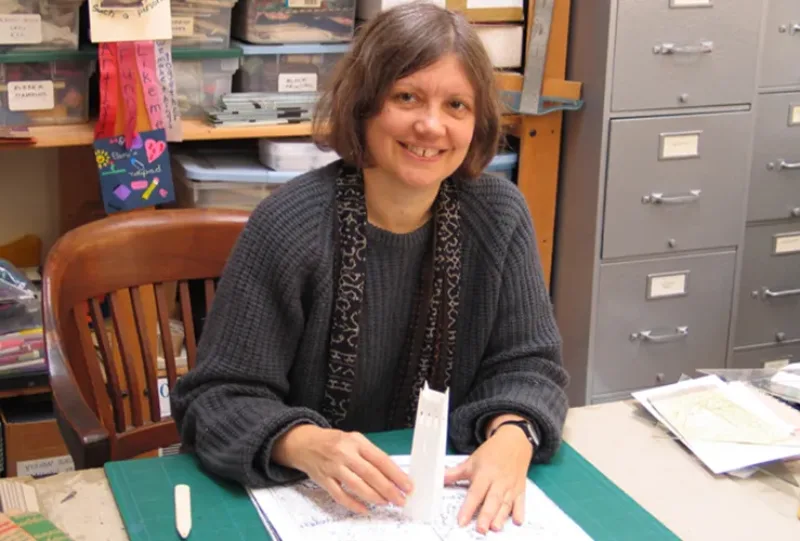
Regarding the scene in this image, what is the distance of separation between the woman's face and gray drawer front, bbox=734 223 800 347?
5.68 ft

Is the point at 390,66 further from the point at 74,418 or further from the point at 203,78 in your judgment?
the point at 203,78

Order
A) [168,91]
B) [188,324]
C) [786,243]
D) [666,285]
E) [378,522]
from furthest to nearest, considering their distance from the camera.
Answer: [786,243] < [666,285] < [168,91] < [188,324] < [378,522]

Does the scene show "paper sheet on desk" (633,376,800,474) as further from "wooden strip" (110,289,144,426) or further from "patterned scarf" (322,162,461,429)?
"wooden strip" (110,289,144,426)

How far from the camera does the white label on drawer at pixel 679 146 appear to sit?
2514mm

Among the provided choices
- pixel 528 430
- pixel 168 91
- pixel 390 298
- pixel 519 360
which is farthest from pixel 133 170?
pixel 528 430

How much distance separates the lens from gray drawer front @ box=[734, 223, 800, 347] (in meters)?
2.79

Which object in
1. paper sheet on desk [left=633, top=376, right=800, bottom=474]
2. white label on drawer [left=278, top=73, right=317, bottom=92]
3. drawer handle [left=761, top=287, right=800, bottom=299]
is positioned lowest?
drawer handle [left=761, top=287, right=800, bottom=299]

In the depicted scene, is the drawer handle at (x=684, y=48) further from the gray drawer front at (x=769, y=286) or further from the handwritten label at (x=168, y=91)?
the handwritten label at (x=168, y=91)

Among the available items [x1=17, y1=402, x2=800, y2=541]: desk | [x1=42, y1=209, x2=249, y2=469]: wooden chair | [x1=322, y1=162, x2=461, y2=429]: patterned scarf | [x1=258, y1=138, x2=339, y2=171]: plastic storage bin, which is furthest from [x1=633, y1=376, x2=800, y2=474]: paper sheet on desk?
[x1=258, y1=138, x2=339, y2=171]: plastic storage bin

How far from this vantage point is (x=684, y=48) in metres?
2.45

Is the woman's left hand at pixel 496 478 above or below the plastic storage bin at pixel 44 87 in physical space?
below

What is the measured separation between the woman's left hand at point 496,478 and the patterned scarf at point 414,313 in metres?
0.19

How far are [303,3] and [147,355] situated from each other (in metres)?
1.10

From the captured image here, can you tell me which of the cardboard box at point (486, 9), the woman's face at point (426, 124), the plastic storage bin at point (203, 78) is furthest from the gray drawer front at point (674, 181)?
the woman's face at point (426, 124)
